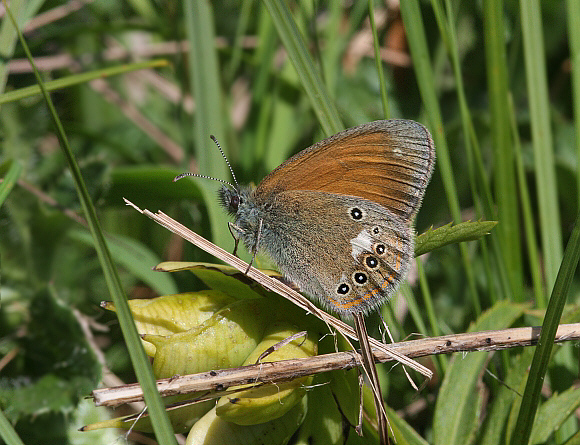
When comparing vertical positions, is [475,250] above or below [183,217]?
below

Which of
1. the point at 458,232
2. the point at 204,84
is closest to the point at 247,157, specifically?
the point at 204,84

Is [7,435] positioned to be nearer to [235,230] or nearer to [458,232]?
[235,230]

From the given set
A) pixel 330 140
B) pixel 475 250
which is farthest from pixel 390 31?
pixel 330 140

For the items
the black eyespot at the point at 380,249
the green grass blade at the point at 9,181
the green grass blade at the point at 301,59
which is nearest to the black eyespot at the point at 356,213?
the black eyespot at the point at 380,249

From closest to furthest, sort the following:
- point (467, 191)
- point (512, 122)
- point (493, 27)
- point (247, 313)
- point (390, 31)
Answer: point (247, 313), point (493, 27), point (512, 122), point (467, 191), point (390, 31)

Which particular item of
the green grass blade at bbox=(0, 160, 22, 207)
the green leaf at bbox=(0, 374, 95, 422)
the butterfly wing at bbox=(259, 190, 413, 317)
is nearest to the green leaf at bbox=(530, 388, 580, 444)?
the butterfly wing at bbox=(259, 190, 413, 317)

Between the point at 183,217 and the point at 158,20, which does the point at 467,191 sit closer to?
the point at 183,217

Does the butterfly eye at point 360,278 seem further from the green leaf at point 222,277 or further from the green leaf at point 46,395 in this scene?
the green leaf at point 46,395
